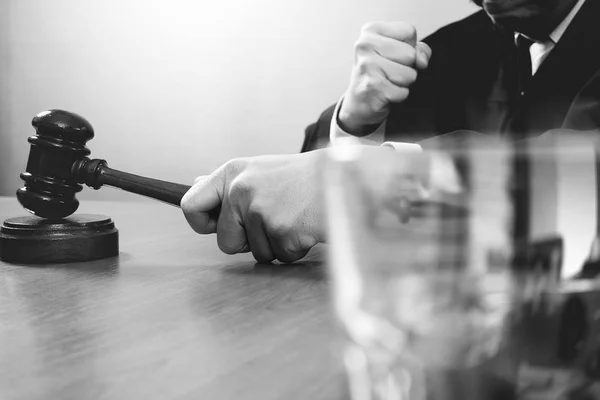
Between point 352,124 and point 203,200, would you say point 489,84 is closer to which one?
point 352,124

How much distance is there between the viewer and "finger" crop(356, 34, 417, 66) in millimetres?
1244

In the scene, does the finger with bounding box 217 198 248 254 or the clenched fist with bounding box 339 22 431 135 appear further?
the clenched fist with bounding box 339 22 431 135

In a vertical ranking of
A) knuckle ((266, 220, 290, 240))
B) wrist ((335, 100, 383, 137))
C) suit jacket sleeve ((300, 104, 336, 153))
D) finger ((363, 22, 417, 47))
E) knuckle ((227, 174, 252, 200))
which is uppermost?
finger ((363, 22, 417, 47))

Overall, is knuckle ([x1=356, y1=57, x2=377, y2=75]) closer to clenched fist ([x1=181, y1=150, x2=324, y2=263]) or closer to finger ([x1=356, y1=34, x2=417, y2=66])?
finger ([x1=356, y1=34, x2=417, y2=66])

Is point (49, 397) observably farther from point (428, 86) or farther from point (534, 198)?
point (428, 86)

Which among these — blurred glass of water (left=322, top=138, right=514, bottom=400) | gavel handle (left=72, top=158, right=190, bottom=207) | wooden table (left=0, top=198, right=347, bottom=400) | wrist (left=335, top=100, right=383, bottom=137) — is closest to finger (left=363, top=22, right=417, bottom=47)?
wrist (left=335, top=100, right=383, bottom=137)

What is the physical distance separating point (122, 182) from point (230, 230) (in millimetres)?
189

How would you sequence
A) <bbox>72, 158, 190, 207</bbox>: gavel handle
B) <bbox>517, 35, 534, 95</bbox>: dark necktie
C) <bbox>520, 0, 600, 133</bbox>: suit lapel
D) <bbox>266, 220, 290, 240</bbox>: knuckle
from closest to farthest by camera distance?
1. <bbox>266, 220, 290, 240</bbox>: knuckle
2. <bbox>72, 158, 190, 207</bbox>: gavel handle
3. <bbox>520, 0, 600, 133</bbox>: suit lapel
4. <bbox>517, 35, 534, 95</bbox>: dark necktie

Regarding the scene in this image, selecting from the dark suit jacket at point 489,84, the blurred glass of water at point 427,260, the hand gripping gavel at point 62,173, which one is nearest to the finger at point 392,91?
the dark suit jacket at point 489,84

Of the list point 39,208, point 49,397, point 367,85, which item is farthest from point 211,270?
point 367,85

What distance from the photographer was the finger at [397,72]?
1.26 metres

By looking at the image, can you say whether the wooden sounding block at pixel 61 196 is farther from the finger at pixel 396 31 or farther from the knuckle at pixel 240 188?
the finger at pixel 396 31

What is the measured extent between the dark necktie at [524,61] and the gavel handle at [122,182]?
110 centimetres

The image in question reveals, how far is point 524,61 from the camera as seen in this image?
1.70 metres
